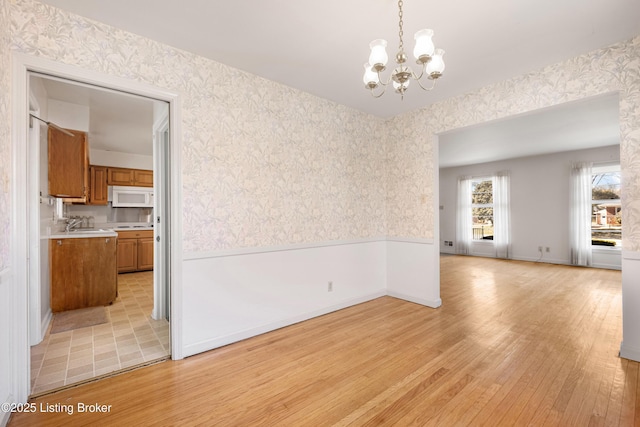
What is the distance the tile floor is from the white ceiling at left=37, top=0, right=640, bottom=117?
266 centimetres

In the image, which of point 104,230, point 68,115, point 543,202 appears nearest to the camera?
point 68,115

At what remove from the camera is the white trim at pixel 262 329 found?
2492 mm

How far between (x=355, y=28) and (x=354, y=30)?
2 cm

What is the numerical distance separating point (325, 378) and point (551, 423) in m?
1.39

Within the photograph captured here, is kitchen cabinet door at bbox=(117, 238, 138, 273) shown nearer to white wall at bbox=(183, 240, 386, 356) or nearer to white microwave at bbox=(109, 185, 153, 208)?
white microwave at bbox=(109, 185, 153, 208)

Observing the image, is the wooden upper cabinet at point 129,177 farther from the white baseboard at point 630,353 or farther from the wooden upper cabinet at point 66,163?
the white baseboard at point 630,353

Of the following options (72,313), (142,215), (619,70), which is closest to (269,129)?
(619,70)

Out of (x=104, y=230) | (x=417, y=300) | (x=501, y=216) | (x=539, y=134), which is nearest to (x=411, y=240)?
(x=417, y=300)

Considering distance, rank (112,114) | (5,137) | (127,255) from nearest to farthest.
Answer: (5,137)
(112,114)
(127,255)

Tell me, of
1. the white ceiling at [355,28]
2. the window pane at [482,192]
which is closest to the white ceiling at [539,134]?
the white ceiling at [355,28]

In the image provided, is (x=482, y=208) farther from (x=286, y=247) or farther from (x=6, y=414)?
(x=6, y=414)

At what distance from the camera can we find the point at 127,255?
584 centimetres

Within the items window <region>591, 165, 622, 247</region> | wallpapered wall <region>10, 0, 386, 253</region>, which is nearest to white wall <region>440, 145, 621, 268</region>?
window <region>591, 165, 622, 247</region>

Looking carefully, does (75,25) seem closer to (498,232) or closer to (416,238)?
(416,238)
